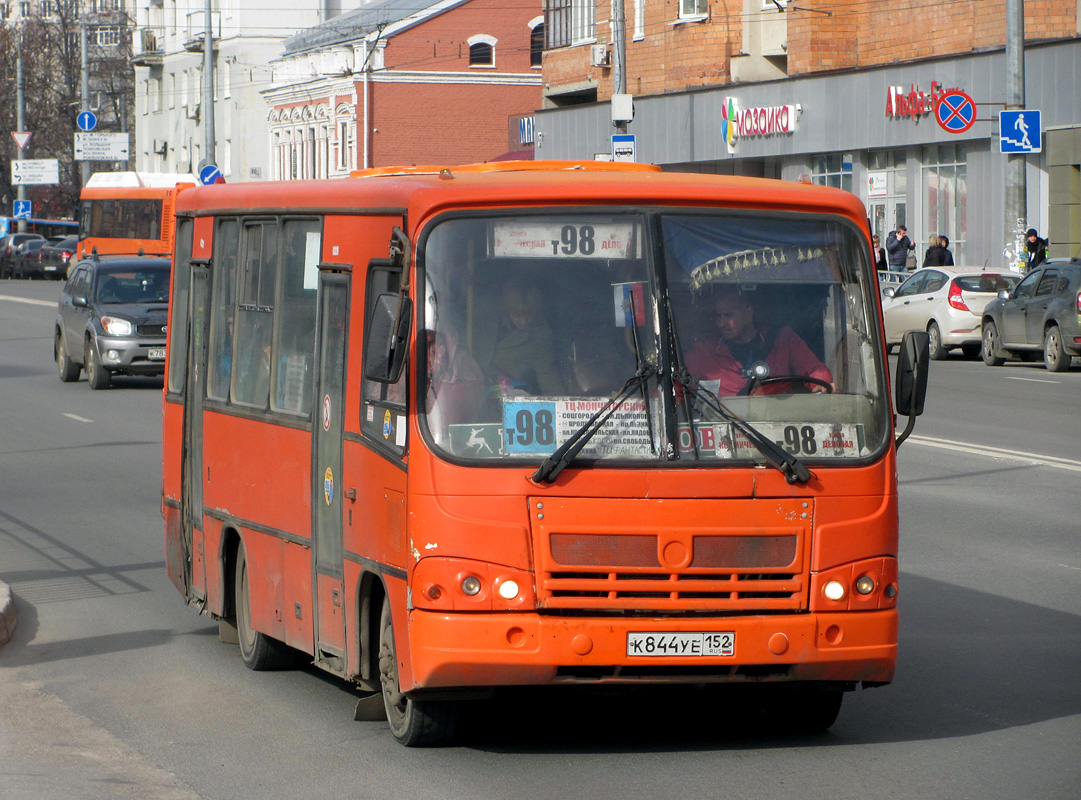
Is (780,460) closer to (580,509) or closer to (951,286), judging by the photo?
(580,509)

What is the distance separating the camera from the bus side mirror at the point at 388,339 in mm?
6211

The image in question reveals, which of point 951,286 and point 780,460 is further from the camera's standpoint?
point 951,286

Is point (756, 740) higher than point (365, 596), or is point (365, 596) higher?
point (365, 596)

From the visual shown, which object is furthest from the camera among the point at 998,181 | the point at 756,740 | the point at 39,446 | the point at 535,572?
the point at 998,181

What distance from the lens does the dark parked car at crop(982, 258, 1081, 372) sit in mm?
25562

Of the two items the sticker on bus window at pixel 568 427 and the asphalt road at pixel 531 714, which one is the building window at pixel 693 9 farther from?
the sticker on bus window at pixel 568 427

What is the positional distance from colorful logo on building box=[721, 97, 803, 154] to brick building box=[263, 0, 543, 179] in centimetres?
2455

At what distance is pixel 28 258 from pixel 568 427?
65906 millimetres

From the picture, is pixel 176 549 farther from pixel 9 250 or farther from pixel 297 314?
pixel 9 250

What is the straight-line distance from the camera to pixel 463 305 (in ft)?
21.0

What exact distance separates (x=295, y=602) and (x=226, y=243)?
1.85m

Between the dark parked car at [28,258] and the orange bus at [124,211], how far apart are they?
20.0 meters

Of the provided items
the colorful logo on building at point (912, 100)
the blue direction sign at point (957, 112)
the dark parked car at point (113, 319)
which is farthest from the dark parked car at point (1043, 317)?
the dark parked car at point (113, 319)

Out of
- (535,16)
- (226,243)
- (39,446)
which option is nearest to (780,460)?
(226,243)
